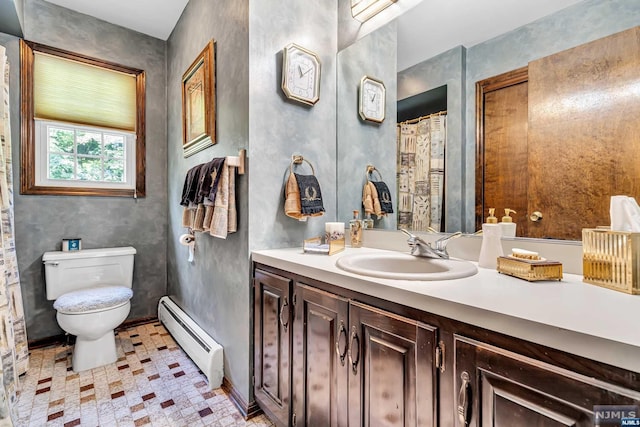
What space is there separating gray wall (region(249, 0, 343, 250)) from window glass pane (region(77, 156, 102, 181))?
1810 millimetres

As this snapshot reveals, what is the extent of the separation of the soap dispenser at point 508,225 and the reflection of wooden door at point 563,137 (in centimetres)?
2

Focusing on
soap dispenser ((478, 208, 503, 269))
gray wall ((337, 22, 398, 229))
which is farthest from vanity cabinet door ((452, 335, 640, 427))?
gray wall ((337, 22, 398, 229))

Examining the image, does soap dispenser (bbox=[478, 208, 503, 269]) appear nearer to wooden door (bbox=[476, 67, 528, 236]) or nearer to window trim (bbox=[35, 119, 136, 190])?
wooden door (bbox=[476, 67, 528, 236])

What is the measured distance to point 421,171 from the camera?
1484mm

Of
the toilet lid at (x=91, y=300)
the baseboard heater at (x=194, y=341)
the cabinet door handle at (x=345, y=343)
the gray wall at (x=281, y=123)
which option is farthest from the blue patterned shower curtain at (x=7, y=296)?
the cabinet door handle at (x=345, y=343)

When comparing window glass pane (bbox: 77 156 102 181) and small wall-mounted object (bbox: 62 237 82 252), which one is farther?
window glass pane (bbox: 77 156 102 181)

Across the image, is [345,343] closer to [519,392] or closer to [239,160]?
[519,392]

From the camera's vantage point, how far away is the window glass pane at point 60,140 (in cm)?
232

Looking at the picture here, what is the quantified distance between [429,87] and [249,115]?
91 cm

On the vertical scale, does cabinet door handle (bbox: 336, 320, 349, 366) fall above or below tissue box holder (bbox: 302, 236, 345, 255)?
below

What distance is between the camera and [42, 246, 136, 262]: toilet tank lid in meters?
2.16

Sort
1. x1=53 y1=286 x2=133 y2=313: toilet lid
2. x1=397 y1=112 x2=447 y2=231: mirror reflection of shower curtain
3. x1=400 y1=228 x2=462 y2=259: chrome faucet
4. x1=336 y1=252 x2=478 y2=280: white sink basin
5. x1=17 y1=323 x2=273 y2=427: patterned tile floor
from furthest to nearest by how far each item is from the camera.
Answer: x1=53 y1=286 x2=133 y2=313: toilet lid, x1=17 y1=323 x2=273 y2=427: patterned tile floor, x1=397 y1=112 x2=447 y2=231: mirror reflection of shower curtain, x1=400 y1=228 x2=462 y2=259: chrome faucet, x1=336 y1=252 x2=478 y2=280: white sink basin

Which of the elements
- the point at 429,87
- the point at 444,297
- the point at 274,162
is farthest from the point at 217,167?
the point at 444,297

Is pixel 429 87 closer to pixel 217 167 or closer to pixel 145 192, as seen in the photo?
pixel 217 167
